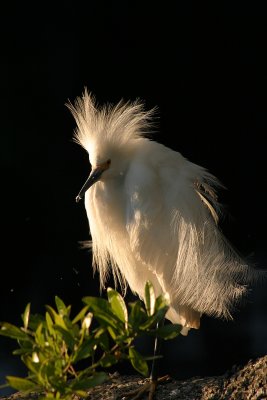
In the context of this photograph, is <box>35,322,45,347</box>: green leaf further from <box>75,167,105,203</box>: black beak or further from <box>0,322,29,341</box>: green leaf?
<box>75,167,105,203</box>: black beak

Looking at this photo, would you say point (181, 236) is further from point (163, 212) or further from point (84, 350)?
point (84, 350)

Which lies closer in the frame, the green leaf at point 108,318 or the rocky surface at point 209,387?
the green leaf at point 108,318

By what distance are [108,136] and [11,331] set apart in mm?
848

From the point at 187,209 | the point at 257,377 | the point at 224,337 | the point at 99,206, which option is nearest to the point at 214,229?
the point at 187,209

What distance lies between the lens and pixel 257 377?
5.37 ft

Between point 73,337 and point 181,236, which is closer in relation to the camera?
point 73,337

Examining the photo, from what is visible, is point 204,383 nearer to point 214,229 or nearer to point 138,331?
point 214,229

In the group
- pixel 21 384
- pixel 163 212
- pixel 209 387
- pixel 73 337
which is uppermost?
pixel 163 212

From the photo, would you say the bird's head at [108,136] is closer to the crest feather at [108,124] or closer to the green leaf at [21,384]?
the crest feather at [108,124]

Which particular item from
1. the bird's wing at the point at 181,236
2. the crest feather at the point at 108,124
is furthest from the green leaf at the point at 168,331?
the crest feather at the point at 108,124

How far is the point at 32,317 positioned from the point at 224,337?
1503 mm

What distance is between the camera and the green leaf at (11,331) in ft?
3.77

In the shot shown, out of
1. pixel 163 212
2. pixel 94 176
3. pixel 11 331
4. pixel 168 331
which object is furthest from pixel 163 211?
pixel 11 331

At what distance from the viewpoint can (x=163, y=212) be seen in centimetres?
189
